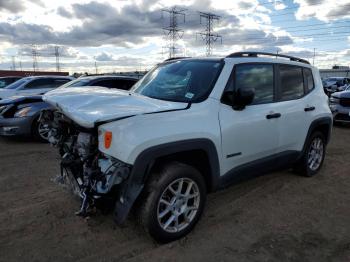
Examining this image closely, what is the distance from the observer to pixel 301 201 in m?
4.57

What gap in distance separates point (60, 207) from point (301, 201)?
3188 mm

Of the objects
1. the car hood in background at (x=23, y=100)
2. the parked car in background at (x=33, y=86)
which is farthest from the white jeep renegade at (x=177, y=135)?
the parked car in background at (x=33, y=86)

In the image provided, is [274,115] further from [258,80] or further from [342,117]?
[342,117]

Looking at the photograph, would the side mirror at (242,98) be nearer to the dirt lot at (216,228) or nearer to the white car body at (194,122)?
the white car body at (194,122)

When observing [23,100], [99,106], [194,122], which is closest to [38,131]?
[23,100]

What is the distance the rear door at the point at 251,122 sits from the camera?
379 centimetres

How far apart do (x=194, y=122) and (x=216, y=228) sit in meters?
1.26

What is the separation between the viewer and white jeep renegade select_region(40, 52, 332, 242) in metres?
3.12

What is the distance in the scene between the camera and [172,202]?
3451 millimetres

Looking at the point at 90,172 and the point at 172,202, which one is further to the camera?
the point at 172,202

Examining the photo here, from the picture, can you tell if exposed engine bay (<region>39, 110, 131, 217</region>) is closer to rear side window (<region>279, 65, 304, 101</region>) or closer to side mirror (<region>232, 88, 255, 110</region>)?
side mirror (<region>232, 88, 255, 110</region>)

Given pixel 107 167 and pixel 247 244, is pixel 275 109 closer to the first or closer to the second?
pixel 247 244

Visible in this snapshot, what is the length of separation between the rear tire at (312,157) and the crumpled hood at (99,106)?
2.71 meters

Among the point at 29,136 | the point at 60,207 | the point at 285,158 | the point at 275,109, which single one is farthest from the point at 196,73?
the point at 29,136
